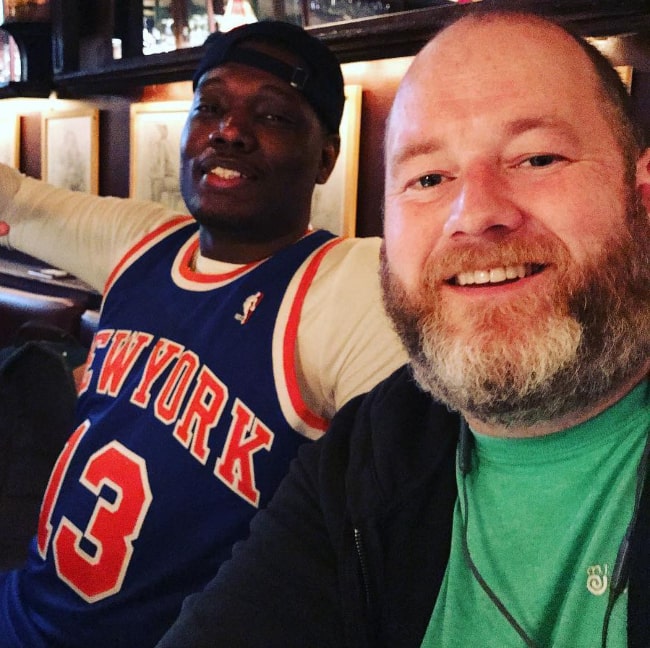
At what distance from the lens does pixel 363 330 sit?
3.08ft

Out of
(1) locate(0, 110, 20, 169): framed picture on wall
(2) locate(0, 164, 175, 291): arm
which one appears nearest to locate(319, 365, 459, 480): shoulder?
(2) locate(0, 164, 175, 291): arm

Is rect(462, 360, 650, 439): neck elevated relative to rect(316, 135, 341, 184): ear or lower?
lower

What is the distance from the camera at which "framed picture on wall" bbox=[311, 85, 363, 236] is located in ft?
5.28

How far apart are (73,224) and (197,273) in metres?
0.45

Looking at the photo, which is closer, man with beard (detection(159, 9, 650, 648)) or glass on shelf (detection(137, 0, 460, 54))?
man with beard (detection(159, 9, 650, 648))

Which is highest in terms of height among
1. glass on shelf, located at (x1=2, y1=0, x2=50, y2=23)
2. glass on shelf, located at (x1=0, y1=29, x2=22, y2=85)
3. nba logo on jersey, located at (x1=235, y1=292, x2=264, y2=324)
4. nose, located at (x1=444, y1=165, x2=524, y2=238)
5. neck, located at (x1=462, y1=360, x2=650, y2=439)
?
glass on shelf, located at (x1=2, y1=0, x2=50, y2=23)

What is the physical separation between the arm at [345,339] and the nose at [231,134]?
300 mm

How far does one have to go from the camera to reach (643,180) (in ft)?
2.29

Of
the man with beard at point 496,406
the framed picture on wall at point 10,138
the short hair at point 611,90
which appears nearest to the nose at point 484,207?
the man with beard at point 496,406

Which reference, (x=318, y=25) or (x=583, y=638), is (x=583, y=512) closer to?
(x=583, y=638)

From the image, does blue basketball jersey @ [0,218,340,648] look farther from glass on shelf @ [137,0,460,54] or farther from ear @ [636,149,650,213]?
glass on shelf @ [137,0,460,54]

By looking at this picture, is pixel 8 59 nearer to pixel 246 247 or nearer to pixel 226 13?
pixel 226 13

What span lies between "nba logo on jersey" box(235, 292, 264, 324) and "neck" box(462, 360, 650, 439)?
0.45 m

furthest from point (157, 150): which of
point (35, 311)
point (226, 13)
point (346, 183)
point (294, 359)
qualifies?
point (294, 359)
